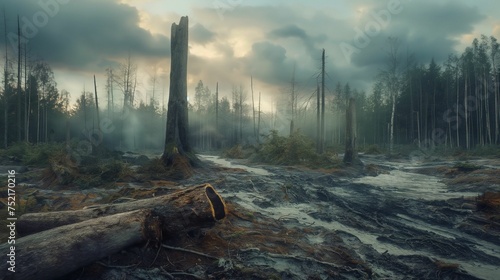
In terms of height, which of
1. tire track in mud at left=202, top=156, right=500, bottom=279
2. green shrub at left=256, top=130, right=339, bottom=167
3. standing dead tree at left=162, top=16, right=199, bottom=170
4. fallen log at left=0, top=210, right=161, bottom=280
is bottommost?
tire track in mud at left=202, top=156, right=500, bottom=279

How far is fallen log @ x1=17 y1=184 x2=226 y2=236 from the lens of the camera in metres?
4.12

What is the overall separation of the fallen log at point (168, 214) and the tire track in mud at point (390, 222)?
8.87ft

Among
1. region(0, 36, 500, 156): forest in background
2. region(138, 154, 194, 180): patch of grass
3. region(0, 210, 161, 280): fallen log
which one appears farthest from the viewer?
region(0, 36, 500, 156): forest in background

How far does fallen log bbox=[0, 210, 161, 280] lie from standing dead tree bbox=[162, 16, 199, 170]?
837 centimetres

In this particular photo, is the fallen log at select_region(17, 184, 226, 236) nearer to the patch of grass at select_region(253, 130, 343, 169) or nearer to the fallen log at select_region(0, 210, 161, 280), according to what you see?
the fallen log at select_region(0, 210, 161, 280)

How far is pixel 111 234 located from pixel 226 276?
163cm

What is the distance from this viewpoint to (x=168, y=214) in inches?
164

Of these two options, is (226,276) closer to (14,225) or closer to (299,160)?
(14,225)

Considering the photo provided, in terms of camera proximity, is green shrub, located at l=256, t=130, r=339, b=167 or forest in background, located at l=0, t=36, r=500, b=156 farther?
forest in background, located at l=0, t=36, r=500, b=156

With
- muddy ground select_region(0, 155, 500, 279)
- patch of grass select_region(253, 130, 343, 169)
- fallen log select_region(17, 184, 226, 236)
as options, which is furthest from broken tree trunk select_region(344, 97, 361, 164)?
fallen log select_region(17, 184, 226, 236)

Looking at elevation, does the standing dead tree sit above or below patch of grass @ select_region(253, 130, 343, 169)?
above

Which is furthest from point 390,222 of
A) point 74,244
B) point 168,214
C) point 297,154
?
point 297,154

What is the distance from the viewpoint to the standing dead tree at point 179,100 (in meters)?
12.8

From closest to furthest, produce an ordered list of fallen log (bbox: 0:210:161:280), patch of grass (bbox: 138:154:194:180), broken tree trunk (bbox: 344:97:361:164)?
1. fallen log (bbox: 0:210:161:280)
2. patch of grass (bbox: 138:154:194:180)
3. broken tree trunk (bbox: 344:97:361:164)
